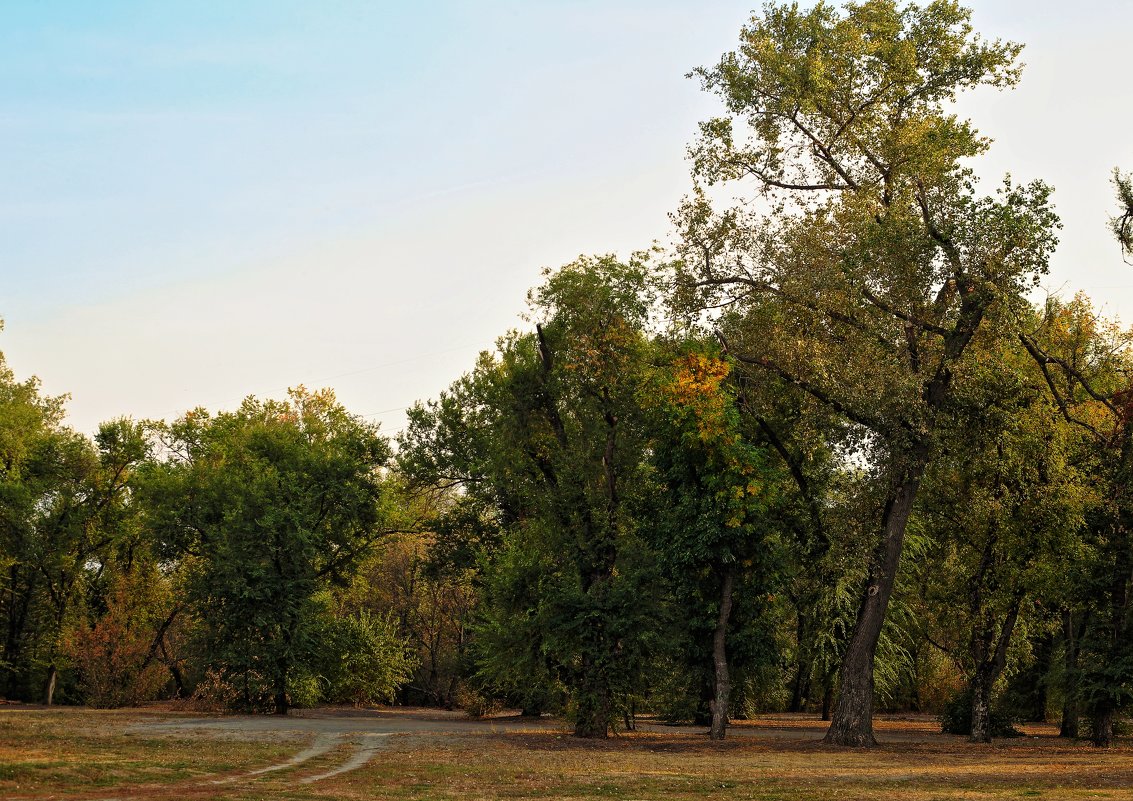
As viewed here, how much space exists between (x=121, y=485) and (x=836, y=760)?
4095 cm

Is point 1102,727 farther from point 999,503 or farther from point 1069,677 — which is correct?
point 999,503

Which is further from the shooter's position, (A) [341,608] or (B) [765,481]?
(A) [341,608]

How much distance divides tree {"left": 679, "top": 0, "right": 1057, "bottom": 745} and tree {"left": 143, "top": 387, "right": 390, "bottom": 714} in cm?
2102

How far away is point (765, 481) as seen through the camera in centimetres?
3359

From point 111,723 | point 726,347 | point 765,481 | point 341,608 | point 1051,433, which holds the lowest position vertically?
point 111,723

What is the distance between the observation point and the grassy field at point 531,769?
634 inches

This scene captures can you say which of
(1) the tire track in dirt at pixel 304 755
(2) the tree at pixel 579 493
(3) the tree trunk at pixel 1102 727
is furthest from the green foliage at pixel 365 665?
(3) the tree trunk at pixel 1102 727

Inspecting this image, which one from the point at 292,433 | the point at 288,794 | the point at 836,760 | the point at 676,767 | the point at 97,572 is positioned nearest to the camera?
the point at 288,794

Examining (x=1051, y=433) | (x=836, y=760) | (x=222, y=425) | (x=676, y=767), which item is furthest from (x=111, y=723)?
(x=1051, y=433)

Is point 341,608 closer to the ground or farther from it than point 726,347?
closer to the ground

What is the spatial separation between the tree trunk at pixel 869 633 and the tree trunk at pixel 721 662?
10.8 ft

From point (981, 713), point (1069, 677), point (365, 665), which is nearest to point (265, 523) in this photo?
point (365, 665)

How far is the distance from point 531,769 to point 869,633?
46.9 ft

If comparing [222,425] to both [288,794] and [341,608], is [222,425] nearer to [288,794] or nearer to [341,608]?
[341,608]
